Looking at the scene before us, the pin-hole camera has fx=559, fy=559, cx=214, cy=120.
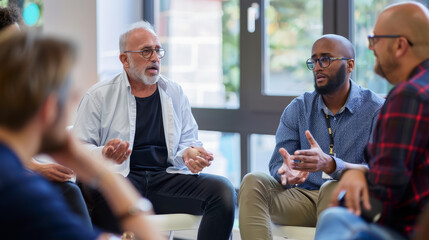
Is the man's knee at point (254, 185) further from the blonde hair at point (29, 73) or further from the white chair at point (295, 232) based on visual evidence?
the blonde hair at point (29, 73)

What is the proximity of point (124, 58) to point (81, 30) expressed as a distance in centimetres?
98

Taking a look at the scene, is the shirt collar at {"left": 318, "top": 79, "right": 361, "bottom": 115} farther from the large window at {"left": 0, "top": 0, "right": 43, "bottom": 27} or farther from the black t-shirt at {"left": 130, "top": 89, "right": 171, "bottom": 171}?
the large window at {"left": 0, "top": 0, "right": 43, "bottom": 27}

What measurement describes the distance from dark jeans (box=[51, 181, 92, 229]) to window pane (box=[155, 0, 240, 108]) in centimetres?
156

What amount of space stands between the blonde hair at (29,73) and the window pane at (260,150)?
283cm

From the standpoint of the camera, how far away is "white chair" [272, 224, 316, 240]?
2631mm

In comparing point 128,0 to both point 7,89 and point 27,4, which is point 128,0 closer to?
point 27,4

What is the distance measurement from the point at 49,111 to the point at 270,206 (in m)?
1.81

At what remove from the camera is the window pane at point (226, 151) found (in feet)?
13.3

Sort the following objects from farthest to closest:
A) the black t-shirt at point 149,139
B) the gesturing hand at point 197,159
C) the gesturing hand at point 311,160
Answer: the black t-shirt at point 149,139 < the gesturing hand at point 197,159 < the gesturing hand at point 311,160

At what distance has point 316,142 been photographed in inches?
109

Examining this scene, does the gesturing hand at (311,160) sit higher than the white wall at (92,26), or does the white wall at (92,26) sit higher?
the white wall at (92,26)

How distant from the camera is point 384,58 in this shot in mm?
1879

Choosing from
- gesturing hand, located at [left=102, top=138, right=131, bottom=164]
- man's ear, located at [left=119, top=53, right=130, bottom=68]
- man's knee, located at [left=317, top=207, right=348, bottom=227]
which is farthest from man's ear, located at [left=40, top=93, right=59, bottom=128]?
man's ear, located at [left=119, top=53, right=130, bottom=68]

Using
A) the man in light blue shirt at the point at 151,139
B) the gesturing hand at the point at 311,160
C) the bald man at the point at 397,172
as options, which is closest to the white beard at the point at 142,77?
the man in light blue shirt at the point at 151,139
